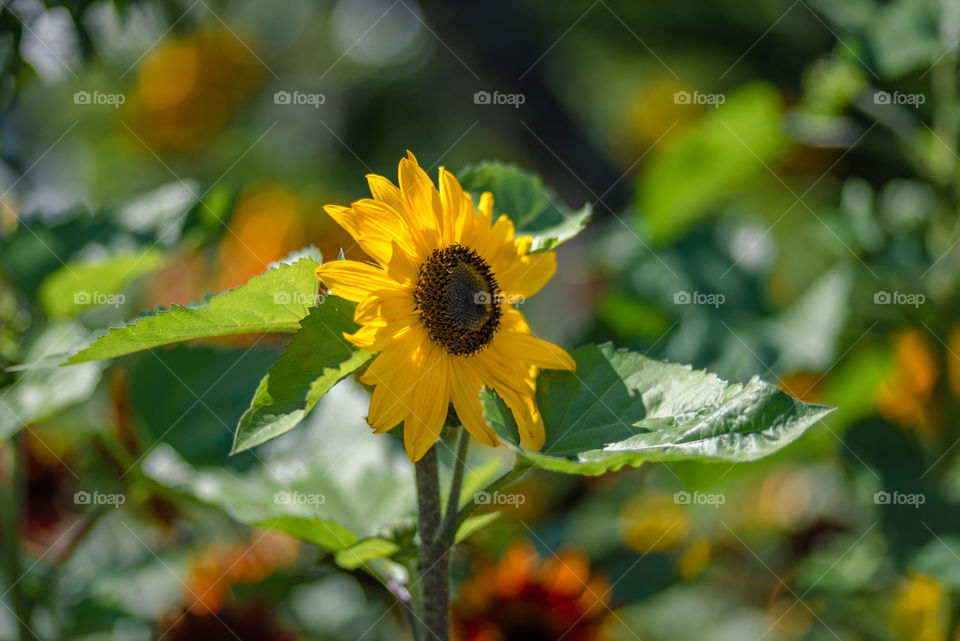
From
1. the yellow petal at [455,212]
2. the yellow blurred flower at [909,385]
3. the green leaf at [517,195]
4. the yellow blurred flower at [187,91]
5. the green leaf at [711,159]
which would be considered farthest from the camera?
the yellow blurred flower at [187,91]

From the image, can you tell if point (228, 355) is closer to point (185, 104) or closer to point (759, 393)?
point (759, 393)

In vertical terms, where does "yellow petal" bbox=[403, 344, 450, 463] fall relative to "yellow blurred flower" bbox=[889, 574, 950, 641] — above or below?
above

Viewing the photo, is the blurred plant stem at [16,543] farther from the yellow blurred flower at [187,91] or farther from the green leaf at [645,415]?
the yellow blurred flower at [187,91]

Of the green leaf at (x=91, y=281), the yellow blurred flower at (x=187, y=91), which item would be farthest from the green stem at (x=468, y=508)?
the yellow blurred flower at (x=187, y=91)

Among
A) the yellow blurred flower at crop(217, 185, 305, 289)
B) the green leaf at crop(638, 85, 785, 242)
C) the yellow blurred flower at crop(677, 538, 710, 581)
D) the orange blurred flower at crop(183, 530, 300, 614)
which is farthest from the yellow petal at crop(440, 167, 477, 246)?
the green leaf at crop(638, 85, 785, 242)

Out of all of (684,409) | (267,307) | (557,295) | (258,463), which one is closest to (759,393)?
(684,409)

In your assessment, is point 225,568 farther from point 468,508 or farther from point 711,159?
point 711,159

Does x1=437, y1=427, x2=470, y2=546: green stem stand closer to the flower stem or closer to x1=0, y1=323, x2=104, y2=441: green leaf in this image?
the flower stem
